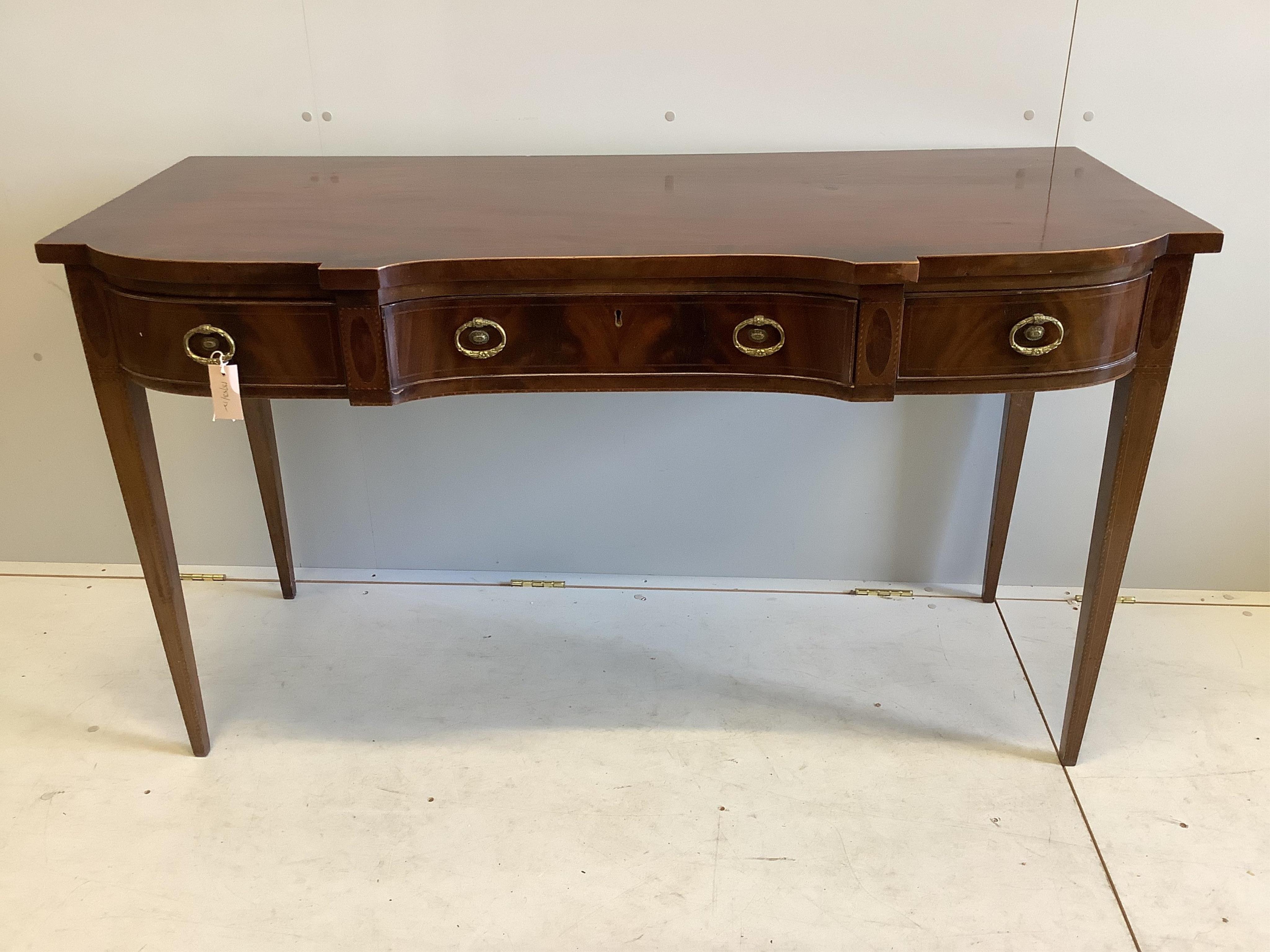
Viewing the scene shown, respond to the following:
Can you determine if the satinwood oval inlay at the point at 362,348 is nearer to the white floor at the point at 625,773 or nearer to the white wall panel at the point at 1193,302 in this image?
the white floor at the point at 625,773

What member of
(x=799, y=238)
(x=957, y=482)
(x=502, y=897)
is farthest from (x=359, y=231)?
(x=957, y=482)

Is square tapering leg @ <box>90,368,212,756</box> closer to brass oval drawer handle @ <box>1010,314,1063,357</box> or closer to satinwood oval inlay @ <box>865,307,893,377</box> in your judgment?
satinwood oval inlay @ <box>865,307,893,377</box>

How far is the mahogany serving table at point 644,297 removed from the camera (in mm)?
1191

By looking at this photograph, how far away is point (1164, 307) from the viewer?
1.28 meters

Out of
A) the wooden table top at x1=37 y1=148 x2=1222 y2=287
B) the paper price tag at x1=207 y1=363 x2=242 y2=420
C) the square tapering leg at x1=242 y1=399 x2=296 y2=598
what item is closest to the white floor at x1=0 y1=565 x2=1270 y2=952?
the square tapering leg at x1=242 y1=399 x2=296 y2=598

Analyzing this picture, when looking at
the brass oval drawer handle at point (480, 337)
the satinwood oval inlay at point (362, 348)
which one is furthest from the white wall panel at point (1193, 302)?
the satinwood oval inlay at point (362, 348)

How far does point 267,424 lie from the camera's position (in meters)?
1.87

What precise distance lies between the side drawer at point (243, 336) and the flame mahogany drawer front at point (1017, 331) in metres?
0.72

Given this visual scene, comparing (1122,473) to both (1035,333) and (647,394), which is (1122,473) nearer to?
(1035,333)

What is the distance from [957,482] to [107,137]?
5.48 ft

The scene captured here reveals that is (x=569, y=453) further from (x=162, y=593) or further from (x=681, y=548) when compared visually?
(x=162, y=593)

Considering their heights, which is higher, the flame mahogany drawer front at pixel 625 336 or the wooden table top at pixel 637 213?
the wooden table top at pixel 637 213

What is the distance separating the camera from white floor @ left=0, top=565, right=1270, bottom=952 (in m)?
1.34

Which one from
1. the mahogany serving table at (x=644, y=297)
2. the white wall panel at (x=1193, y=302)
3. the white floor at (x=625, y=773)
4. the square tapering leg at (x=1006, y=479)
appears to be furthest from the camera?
the square tapering leg at (x=1006, y=479)
